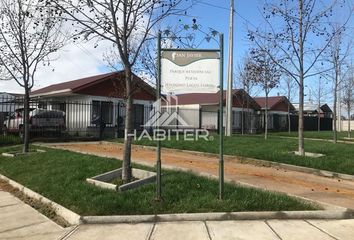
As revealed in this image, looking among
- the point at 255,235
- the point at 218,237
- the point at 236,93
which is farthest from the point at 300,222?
the point at 236,93

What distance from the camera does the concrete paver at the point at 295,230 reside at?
595 cm

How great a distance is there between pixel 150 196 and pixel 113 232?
1.51 m

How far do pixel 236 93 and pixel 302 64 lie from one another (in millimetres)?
23476

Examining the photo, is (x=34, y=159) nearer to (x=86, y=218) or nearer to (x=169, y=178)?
(x=169, y=178)

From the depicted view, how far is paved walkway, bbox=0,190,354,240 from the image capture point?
19.7 feet

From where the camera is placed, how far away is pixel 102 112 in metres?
25.9

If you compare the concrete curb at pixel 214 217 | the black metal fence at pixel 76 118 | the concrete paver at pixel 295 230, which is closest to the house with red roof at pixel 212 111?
the black metal fence at pixel 76 118

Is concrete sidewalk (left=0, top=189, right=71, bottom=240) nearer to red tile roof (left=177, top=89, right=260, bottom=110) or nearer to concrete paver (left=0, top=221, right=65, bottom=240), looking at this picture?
concrete paver (left=0, top=221, right=65, bottom=240)

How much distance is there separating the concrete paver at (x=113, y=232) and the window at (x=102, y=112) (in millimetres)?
17628

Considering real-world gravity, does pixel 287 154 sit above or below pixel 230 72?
below

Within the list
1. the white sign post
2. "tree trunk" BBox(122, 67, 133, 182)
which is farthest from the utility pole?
the white sign post

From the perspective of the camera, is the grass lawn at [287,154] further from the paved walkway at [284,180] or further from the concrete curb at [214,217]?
the concrete curb at [214,217]

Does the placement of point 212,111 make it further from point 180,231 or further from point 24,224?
point 180,231

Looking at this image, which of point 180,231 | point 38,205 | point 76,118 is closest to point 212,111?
point 76,118
